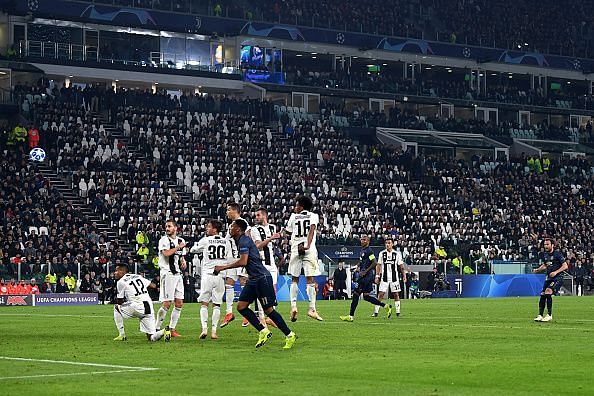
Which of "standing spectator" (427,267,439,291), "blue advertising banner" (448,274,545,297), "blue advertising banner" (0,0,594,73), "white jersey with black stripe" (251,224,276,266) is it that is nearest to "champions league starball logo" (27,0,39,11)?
"blue advertising banner" (0,0,594,73)

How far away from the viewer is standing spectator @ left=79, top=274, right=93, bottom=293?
5088cm

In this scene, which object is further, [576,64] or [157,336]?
[576,64]

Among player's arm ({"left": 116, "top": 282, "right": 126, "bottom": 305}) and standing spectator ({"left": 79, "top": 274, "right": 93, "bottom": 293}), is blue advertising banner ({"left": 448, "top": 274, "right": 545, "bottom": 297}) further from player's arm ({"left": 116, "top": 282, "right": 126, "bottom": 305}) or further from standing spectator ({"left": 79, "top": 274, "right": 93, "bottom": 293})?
player's arm ({"left": 116, "top": 282, "right": 126, "bottom": 305})

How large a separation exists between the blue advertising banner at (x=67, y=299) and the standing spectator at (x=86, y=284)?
2.61ft

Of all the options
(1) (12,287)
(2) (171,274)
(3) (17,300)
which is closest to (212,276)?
(2) (171,274)

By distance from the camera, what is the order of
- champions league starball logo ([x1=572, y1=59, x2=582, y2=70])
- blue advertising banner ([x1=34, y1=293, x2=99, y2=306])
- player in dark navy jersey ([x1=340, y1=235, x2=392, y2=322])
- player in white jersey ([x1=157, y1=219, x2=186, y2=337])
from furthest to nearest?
champions league starball logo ([x1=572, y1=59, x2=582, y2=70]) < blue advertising banner ([x1=34, y1=293, x2=99, y2=306]) < player in dark navy jersey ([x1=340, y1=235, x2=392, y2=322]) < player in white jersey ([x1=157, y1=219, x2=186, y2=337])

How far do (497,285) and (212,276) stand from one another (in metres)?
41.1

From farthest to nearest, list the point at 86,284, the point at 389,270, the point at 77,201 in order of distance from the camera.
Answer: the point at 77,201 → the point at 86,284 → the point at 389,270

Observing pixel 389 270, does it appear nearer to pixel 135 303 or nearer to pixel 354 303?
pixel 354 303

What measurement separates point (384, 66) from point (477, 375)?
81.6m

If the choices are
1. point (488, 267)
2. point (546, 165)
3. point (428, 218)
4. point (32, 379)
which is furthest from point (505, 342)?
point (546, 165)

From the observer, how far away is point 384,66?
9669 cm

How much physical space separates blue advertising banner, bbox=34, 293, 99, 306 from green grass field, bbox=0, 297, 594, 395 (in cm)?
1837

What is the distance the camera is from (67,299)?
1945 inches
